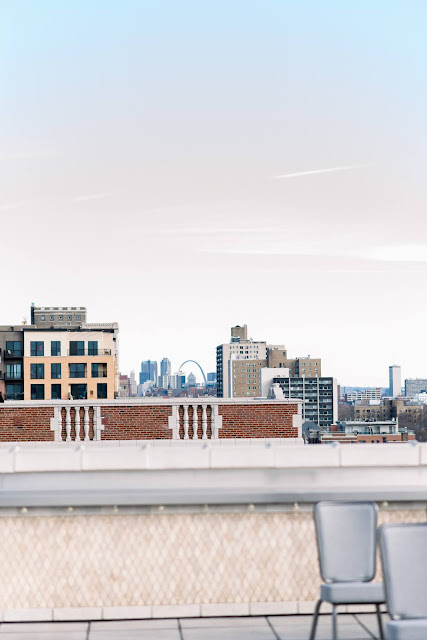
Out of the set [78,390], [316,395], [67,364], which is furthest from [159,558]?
[316,395]

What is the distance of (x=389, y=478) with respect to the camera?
604 cm

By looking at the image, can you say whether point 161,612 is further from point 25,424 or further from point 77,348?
point 77,348

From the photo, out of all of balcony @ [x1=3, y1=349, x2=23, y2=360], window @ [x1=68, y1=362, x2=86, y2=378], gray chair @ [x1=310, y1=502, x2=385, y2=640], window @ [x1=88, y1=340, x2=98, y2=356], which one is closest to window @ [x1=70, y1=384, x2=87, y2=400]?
window @ [x1=68, y1=362, x2=86, y2=378]

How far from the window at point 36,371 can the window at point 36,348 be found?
1.17 meters

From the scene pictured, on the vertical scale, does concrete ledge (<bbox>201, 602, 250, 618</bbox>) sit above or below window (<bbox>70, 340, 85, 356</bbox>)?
below

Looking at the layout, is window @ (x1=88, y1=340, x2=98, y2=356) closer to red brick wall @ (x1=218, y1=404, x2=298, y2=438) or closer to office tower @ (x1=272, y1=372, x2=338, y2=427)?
red brick wall @ (x1=218, y1=404, x2=298, y2=438)

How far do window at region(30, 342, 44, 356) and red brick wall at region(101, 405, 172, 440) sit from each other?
45612 millimetres

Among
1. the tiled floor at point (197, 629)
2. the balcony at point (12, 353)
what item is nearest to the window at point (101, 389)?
the balcony at point (12, 353)

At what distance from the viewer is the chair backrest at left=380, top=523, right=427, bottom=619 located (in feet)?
12.4

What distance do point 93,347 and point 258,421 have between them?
43443 millimetres

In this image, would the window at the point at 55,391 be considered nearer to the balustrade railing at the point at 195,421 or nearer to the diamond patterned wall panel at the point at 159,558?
the balustrade railing at the point at 195,421

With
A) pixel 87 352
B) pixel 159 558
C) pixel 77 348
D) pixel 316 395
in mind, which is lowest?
pixel 316 395

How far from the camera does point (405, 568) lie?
3852mm

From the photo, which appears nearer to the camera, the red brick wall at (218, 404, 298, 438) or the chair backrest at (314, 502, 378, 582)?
the chair backrest at (314, 502, 378, 582)
